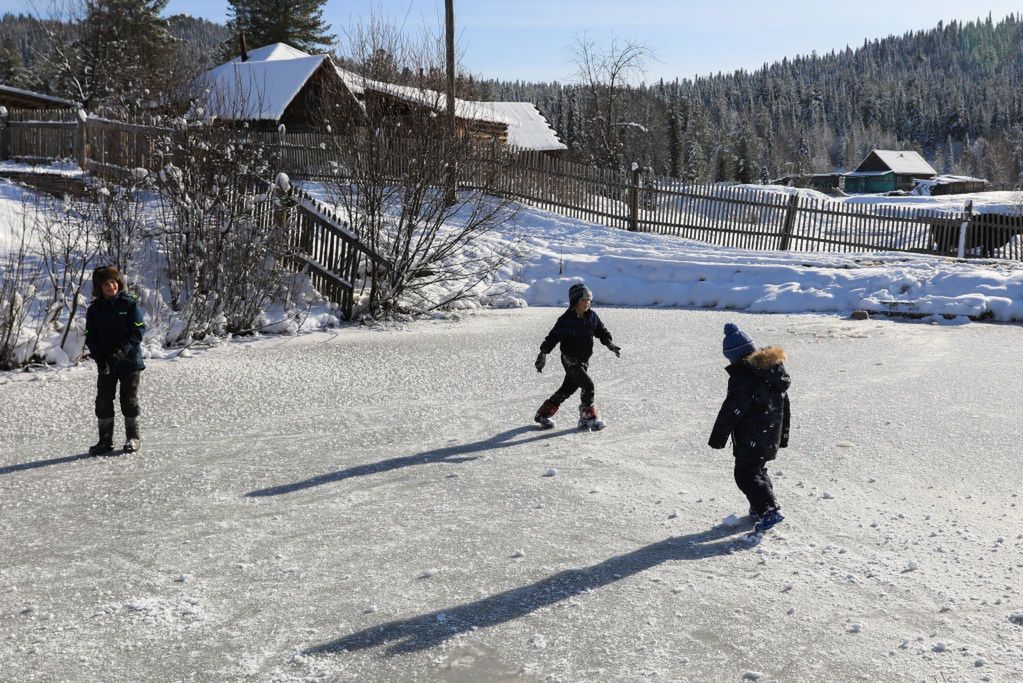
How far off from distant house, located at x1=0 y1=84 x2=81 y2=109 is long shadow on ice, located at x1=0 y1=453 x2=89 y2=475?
96.0ft

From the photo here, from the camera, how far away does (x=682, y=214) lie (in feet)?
75.4

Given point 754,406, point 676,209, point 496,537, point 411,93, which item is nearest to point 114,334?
point 496,537

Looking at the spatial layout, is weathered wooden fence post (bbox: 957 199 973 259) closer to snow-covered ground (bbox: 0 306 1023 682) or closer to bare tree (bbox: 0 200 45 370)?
snow-covered ground (bbox: 0 306 1023 682)

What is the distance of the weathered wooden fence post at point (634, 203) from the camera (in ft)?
73.9

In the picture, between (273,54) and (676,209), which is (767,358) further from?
(273,54)

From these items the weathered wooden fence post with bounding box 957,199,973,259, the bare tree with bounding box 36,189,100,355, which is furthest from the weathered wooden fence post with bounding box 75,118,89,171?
the weathered wooden fence post with bounding box 957,199,973,259

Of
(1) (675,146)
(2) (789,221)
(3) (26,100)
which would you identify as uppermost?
(1) (675,146)

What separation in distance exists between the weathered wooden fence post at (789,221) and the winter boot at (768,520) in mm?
17612

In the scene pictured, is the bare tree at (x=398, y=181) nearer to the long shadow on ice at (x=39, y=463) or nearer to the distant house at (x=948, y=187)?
the long shadow on ice at (x=39, y=463)

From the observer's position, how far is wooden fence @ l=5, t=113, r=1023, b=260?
20.0 meters

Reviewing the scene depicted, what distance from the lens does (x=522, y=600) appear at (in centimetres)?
419

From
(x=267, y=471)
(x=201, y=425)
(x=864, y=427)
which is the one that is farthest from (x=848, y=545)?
(x=201, y=425)

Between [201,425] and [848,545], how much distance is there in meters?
5.17

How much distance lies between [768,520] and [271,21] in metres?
51.1
